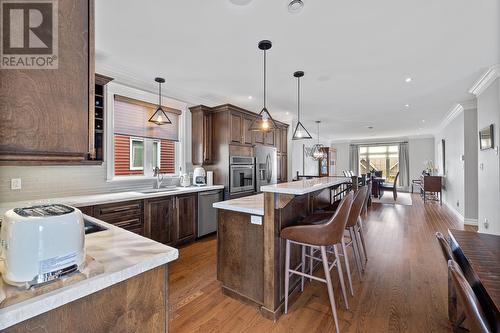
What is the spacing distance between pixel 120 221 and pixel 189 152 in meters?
1.82

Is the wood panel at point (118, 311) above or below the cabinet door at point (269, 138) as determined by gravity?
below

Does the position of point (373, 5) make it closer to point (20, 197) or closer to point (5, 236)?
point (5, 236)

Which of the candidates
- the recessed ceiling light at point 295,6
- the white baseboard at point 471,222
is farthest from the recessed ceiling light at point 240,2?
the white baseboard at point 471,222

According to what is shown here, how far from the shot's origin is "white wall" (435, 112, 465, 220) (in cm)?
504

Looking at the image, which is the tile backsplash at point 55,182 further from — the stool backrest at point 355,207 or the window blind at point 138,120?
the stool backrest at point 355,207

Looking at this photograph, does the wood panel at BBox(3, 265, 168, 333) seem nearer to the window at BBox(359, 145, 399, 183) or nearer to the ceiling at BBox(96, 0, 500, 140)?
the ceiling at BBox(96, 0, 500, 140)

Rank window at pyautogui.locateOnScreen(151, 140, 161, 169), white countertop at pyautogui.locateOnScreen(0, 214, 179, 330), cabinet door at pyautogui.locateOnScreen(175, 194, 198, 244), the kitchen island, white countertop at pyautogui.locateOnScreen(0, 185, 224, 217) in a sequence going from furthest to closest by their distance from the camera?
window at pyautogui.locateOnScreen(151, 140, 161, 169), cabinet door at pyautogui.locateOnScreen(175, 194, 198, 244), white countertop at pyautogui.locateOnScreen(0, 185, 224, 217), the kitchen island, white countertop at pyautogui.locateOnScreen(0, 214, 179, 330)

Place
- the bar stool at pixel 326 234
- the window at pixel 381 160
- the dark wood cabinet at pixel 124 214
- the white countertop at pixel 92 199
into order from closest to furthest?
the bar stool at pixel 326 234 → the white countertop at pixel 92 199 → the dark wood cabinet at pixel 124 214 → the window at pixel 381 160

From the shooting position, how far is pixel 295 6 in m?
1.86

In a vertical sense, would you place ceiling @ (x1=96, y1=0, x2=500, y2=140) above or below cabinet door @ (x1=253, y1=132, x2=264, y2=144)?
above

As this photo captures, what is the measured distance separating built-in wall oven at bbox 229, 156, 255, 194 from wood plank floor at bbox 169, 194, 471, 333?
1.20 m

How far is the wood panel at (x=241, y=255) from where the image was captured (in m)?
1.96

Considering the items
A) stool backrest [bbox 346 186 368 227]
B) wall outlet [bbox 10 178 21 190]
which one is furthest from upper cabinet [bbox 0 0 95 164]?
wall outlet [bbox 10 178 21 190]

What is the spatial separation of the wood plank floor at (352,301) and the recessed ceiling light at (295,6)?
2560mm
